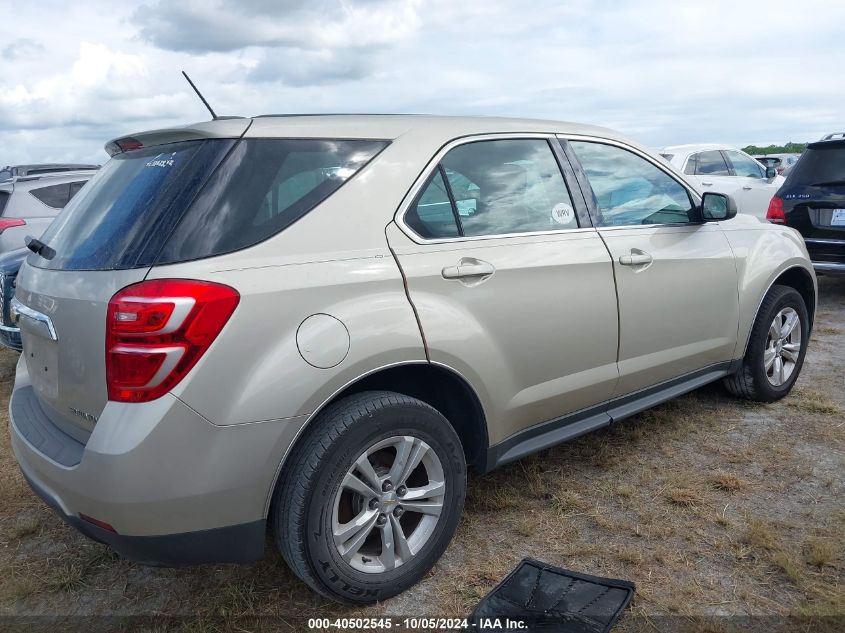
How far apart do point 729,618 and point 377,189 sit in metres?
1.91

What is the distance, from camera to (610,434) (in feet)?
13.4

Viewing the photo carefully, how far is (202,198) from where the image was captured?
2.29m

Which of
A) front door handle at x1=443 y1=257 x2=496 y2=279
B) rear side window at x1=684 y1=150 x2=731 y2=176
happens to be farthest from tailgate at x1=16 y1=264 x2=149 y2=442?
rear side window at x1=684 y1=150 x2=731 y2=176

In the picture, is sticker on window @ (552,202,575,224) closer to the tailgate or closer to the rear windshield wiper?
the tailgate

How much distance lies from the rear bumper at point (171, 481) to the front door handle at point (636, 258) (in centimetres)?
178

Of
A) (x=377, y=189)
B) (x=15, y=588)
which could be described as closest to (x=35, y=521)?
(x=15, y=588)

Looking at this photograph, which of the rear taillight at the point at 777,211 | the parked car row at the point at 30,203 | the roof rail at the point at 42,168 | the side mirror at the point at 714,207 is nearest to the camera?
the side mirror at the point at 714,207

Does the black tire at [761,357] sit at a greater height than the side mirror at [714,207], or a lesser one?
lesser

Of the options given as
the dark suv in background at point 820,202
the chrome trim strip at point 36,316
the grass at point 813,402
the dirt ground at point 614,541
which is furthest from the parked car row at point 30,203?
the dark suv in background at point 820,202

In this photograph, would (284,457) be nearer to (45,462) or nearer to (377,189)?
(45,462)

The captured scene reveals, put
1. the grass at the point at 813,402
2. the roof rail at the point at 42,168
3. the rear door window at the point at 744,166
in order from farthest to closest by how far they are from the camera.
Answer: the roof rail at the point at 42,168 < the rear door window at the point at 744,166 < the grass at the point at 813,402

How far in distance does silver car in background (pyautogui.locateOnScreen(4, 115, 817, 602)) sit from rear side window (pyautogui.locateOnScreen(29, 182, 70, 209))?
4953mm

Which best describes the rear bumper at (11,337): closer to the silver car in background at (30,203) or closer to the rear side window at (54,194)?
the silver car in background at (30,203)

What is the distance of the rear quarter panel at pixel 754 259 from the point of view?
157 inches
